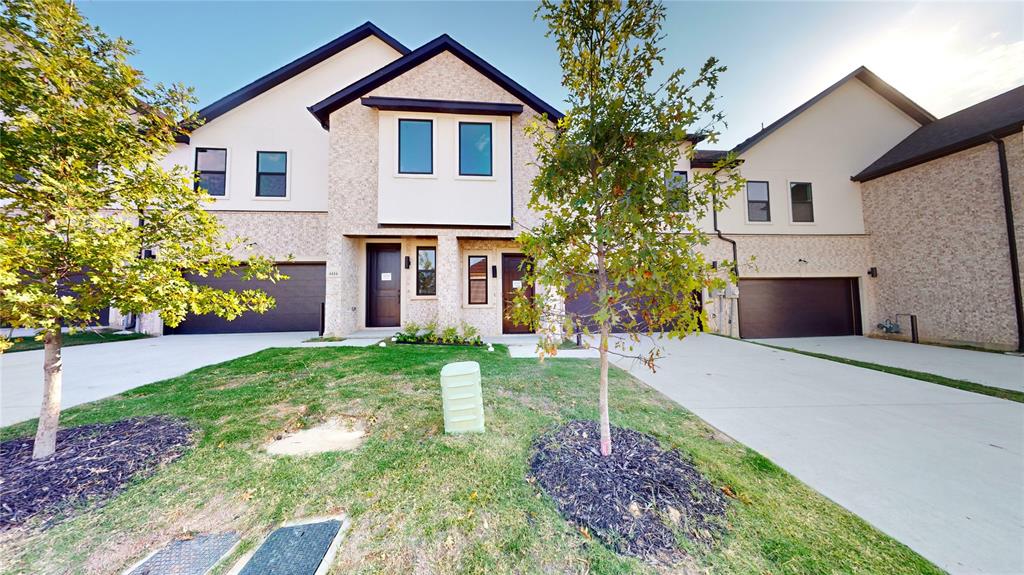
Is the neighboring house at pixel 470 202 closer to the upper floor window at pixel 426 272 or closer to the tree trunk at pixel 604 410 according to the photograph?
the upper floor window at pixel 426 272

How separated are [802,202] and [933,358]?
5.93 meters

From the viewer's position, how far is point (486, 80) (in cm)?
862

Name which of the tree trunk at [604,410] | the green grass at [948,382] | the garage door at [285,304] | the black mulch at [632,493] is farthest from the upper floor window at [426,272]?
the green grass at [948,382]

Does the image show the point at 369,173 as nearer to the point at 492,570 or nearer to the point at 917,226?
the point at 492,570

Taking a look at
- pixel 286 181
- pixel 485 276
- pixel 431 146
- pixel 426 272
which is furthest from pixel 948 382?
pixel 286 181

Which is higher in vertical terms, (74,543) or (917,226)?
(917,226)

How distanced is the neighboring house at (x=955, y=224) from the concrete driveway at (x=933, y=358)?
1.17m

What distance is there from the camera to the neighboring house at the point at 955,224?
26.2 ft

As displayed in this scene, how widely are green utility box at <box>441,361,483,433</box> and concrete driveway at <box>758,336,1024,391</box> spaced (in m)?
8.04

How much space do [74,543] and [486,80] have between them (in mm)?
9766

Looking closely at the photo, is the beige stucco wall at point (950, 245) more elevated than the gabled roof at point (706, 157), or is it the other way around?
the gabled roof at point (706, 157)

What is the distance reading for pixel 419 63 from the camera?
8.59 meters

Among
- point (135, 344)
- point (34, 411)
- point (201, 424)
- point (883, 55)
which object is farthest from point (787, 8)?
point (135, 344)

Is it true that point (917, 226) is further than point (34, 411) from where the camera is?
Yes
